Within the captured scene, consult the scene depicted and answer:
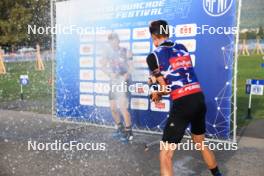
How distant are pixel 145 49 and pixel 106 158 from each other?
9.04 ft

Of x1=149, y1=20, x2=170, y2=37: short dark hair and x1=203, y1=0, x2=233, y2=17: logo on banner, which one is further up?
x1=203, y1=0, x2=233, y2=17: logo on banner

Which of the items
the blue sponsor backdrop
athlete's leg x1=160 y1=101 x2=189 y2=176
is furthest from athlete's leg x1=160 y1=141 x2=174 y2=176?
the blue sponsor backdrop

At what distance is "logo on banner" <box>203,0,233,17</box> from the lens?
22.6 feet

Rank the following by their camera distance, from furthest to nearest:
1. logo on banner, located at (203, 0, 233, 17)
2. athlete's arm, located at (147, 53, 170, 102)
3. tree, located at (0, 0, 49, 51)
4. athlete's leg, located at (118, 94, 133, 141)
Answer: tree, located at (0, 0, 49, 51) → athlete's leg, located at (118, 94, 133, 141) → logo on banner, located at (203, 0, 233, 17) → athlete's arm, located at (147, 53, 170, 102)

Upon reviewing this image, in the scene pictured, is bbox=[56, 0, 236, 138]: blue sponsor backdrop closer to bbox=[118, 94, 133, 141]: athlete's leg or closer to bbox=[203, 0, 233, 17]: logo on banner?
bbox=[203, 0, 233, 17]: logo on banner

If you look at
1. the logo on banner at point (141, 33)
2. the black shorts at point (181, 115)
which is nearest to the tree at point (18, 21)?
the logo on banner at point (141, 33)

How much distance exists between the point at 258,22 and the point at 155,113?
58.3 metres

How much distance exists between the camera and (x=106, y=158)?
6.55 m

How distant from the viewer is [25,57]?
46.8 metres

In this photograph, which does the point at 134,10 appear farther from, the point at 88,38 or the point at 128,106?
the point at 128,106

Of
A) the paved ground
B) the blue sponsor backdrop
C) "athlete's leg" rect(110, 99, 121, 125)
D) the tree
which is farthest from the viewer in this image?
the tree

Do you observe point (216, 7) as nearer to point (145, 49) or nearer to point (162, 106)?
point (145, 49)

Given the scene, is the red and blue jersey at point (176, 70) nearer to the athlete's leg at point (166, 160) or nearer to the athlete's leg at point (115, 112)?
the athlete's leg at point (166, 160)

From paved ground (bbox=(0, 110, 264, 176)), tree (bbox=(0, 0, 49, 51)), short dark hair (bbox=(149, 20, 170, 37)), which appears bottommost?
paved ground (bbox=(0, 110, 264, 176))
